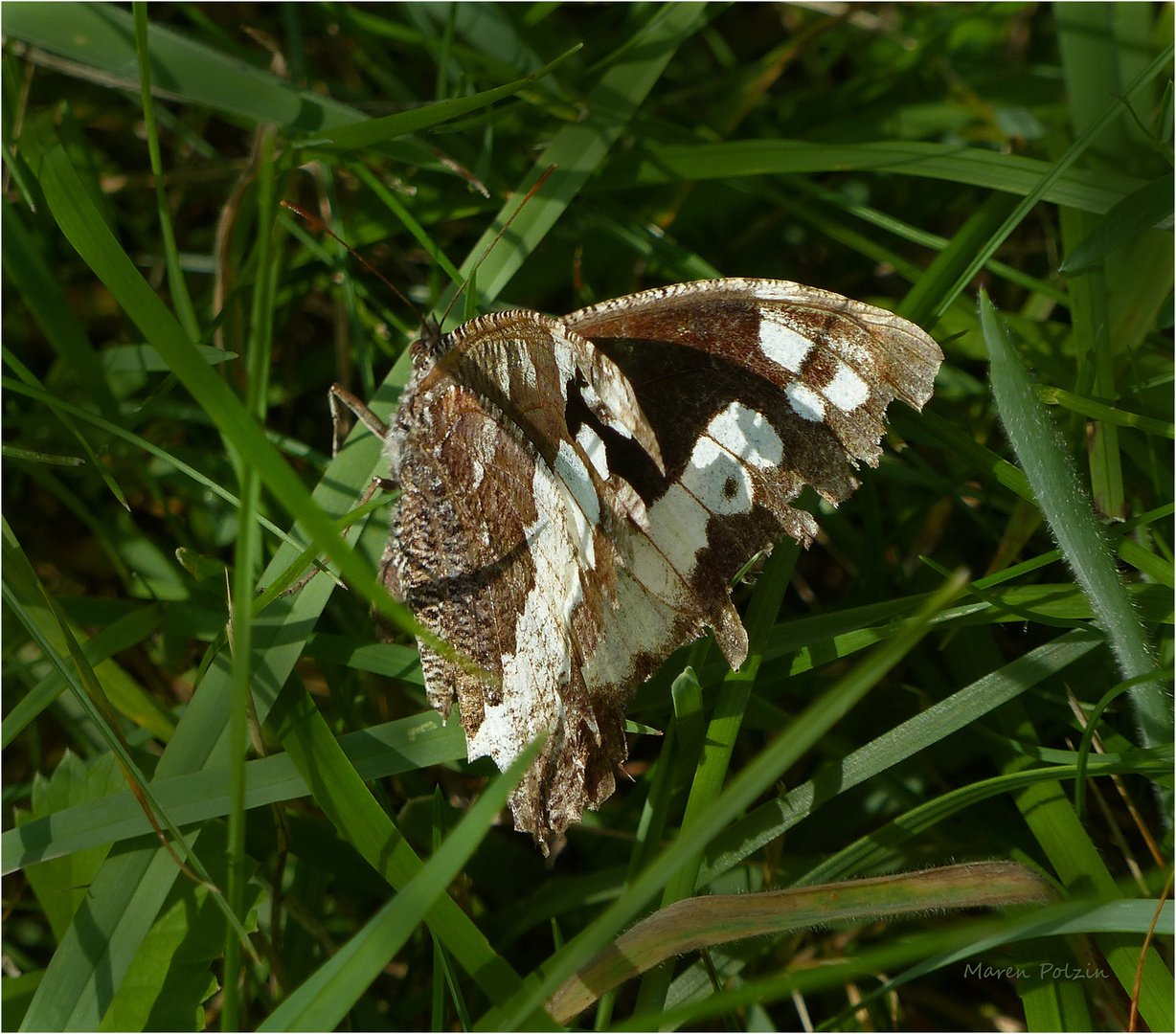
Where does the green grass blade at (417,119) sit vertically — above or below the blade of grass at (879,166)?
above

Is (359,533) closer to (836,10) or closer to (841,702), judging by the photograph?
(841,702)

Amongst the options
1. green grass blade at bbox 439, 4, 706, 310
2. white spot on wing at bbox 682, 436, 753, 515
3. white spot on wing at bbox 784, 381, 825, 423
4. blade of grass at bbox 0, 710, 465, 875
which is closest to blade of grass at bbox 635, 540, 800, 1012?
white spot on wing at bbox 682, 436, 753, 515

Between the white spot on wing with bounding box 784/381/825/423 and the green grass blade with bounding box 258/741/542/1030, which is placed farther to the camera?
the white spot on wing with bounding box 784/381/825/423

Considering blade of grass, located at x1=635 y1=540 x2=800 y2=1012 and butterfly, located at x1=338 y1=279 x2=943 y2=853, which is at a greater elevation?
butterfly, located at x1=338 y1=279 x2=943 y2=853

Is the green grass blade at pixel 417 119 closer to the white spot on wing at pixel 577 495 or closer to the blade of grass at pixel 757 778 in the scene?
the white spot on wing at pixel 577 495

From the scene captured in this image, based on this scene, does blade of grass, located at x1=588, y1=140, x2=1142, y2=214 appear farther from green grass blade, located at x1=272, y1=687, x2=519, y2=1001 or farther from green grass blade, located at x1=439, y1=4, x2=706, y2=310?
green grass blade, located at x1=272, y1=687, x2=519, y2=1001

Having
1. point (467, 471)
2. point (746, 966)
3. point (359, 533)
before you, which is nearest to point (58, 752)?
point (359, 533)

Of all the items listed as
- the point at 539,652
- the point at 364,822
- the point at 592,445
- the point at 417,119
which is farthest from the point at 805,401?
the point at 364,822

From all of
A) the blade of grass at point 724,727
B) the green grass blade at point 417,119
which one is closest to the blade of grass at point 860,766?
the blade of grass at point 724,727
